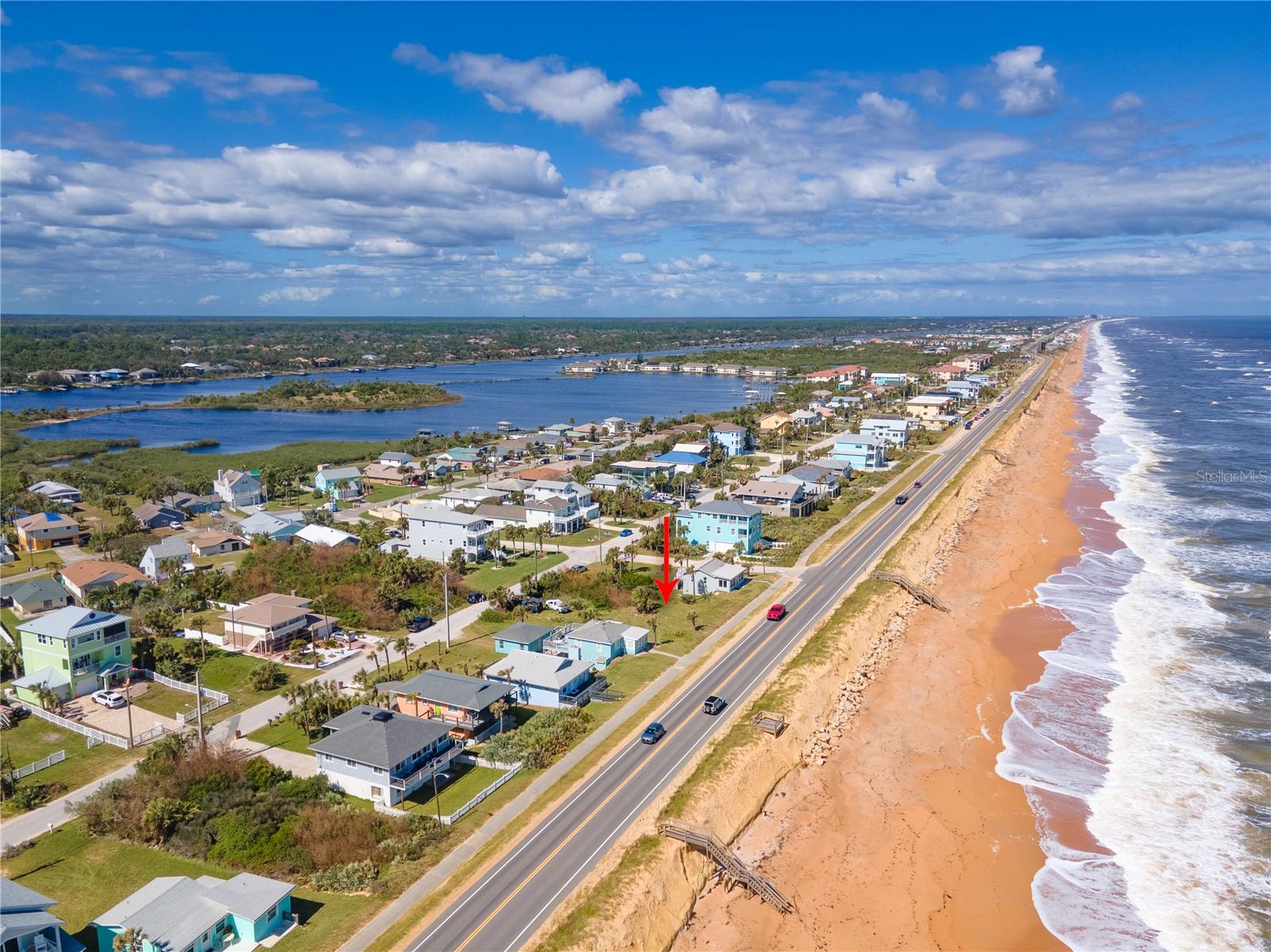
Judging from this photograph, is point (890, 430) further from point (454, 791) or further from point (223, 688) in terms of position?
A: point (454, 791)

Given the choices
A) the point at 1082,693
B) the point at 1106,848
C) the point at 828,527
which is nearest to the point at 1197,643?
the point at 1082,693

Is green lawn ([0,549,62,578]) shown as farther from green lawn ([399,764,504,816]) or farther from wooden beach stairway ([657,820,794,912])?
wooden beach stairway ([657,820,794,912])

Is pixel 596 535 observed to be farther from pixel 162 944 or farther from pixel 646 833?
pixel 162 944

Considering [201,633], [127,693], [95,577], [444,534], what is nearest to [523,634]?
[201,633]

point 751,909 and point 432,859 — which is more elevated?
point 432,859

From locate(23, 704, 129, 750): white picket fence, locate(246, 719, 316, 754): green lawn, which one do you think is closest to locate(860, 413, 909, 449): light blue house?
locate(246, 719, 316, 754): green lawn

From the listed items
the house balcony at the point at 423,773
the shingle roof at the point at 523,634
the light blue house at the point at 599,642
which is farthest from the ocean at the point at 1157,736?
the shingle roof at the point at 523,634
